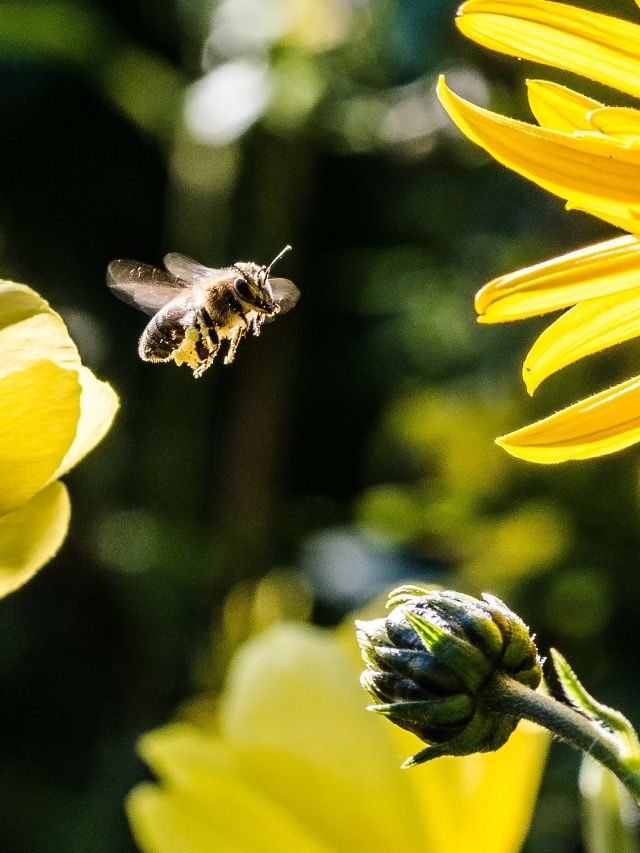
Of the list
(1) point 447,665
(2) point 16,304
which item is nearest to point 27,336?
(2) point 16,304

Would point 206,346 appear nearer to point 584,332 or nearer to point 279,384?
point 584,332

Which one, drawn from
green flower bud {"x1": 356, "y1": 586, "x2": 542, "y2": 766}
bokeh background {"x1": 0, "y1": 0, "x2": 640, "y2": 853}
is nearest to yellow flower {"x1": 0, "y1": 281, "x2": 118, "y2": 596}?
green flower bud {"x1": 356, "y1": 586, "x2": 542, "y2": 766}

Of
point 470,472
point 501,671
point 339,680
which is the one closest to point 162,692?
point 470,472

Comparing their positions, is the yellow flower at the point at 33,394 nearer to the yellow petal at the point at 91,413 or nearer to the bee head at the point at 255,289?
the yellow petal at the point at 91,413

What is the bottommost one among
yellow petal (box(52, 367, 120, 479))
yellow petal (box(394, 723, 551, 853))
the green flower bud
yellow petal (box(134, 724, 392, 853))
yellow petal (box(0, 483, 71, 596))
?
yellow petal (box(134, 724, 392, 853))

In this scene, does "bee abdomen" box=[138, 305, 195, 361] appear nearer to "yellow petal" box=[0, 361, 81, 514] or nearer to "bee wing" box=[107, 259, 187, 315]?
"bee wing" box=[107, 259, 187, 315]

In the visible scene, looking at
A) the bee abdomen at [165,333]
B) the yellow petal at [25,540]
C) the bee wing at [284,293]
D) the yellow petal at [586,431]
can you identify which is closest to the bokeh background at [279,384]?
the bee wing at [284,293]

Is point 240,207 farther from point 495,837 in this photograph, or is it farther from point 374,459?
point 495,837

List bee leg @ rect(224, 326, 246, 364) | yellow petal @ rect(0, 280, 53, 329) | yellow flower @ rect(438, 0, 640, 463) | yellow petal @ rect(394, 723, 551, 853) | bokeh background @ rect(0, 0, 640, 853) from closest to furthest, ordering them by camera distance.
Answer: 1. yellow petal @ rect(0, 280, 53, 329)
2. yellow flower @ rect(438, 0, 640, 463)
3. yellow petal @ rect(394, 723, 551, 853)
4. bee leg @ rect(224, 326, 246, 364)
5. bokeh background @ rect(0, 0, 640, 853)
